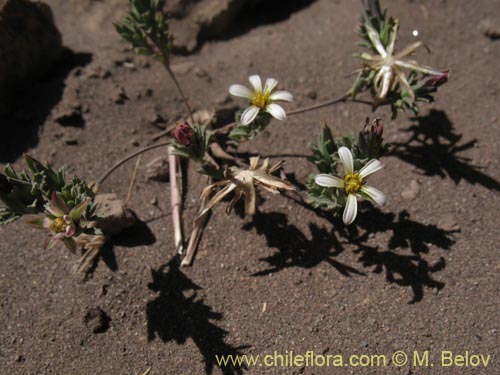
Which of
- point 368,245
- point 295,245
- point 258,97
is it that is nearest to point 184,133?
point 258,97

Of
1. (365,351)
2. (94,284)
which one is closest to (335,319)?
(365,351)

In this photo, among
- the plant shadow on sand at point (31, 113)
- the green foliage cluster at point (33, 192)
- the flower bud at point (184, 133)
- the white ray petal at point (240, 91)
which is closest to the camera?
the green foliage cluster at point (33, 192)

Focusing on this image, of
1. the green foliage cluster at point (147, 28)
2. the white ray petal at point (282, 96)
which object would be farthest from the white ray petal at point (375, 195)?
the green foliage cluster at point (147, 28)

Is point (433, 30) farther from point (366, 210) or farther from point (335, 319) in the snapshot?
point (335, 319)

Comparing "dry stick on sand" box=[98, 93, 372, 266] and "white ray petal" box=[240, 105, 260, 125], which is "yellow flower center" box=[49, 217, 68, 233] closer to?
"dry stick on sand" box=[98, 93, 372, 266]

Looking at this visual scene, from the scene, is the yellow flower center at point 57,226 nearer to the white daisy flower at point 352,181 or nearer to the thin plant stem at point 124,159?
the thin plant stem at point 124,159

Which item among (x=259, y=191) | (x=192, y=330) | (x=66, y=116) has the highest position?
(x=66, y=116)
